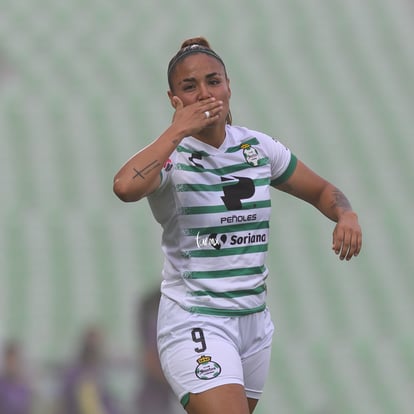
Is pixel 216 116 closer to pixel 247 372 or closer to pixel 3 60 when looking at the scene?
pixel 247 372

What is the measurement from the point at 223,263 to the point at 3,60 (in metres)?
8.08

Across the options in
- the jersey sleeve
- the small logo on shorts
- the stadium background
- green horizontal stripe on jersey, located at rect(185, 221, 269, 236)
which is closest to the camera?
the small logo on shorts

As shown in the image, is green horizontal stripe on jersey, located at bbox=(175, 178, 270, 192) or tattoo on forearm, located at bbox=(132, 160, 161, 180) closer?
tattoo on forearm, located at bbox=(132, 160, 161, 180)

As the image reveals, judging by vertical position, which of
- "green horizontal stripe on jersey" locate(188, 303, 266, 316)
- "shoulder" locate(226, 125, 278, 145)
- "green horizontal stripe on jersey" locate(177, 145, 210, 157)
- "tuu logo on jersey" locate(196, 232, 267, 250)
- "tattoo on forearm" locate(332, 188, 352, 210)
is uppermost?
"shoulder" locate(226, 125, 278, 145)

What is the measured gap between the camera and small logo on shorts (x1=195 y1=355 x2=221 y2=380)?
272 cm

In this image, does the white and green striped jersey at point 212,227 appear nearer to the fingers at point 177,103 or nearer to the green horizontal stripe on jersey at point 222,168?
the green horizontal stripe on jersey at point 222,168

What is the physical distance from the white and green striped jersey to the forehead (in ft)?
0.71

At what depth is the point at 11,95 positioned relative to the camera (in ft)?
31.1

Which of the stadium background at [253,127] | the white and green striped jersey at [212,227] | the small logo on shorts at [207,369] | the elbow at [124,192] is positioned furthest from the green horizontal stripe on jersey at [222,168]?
the stadium background at [253,127]

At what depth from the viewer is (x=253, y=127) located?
915 centimetres

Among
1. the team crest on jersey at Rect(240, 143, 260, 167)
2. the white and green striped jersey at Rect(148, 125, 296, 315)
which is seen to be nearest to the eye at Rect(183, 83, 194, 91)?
the white and green striped jersey at Rect(148, 125, 296, 315)

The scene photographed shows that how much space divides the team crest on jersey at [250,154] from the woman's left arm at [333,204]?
192mm

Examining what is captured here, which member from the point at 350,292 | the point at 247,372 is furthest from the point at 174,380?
the point at 350,292

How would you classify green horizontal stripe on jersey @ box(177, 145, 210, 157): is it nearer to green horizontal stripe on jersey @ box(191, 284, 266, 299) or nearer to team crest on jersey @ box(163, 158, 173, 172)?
team crest on jersey @ box(163, 158, 173, 172)
